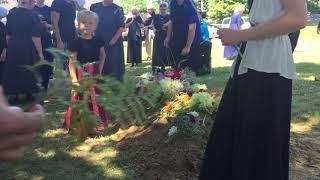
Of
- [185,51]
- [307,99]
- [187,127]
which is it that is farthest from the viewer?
[185,51]

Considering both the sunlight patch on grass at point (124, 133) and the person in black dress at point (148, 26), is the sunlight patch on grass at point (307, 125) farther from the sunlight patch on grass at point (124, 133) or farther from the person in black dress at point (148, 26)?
the person in black dress at point (148, 26)

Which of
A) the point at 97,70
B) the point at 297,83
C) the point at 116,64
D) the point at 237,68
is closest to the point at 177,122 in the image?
the point at 97,70

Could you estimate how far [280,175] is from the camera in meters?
3.27

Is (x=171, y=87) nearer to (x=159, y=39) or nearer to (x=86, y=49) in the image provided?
→ (x=86, y=49)

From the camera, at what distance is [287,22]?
2.89 m

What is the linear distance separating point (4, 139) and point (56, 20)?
784 centimetres

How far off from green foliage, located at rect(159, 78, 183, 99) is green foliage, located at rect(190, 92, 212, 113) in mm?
499

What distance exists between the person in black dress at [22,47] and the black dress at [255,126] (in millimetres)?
5140

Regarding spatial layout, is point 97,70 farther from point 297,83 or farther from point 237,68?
point 297,83

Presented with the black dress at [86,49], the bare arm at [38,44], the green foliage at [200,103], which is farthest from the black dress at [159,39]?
the green foliage at [200,103]

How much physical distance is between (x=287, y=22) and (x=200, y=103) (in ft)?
9.06

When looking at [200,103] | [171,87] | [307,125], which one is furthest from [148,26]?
[200,103]

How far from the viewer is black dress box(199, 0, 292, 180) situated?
124 inches

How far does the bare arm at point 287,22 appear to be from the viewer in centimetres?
288
